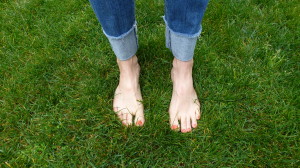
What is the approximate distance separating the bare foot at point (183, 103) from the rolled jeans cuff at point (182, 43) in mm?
97

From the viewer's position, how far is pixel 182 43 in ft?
3.37

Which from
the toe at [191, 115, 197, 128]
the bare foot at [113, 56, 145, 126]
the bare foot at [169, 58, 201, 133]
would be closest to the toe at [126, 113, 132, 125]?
the bare foot at [113, 56, 145, 126]

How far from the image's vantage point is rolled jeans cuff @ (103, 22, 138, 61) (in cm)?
105

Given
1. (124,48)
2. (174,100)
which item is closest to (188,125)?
(174,100)

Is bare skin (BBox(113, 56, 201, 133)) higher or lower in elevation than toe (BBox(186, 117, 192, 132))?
higher

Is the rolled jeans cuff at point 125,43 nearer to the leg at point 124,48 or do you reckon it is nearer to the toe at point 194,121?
the leg at point 124,48

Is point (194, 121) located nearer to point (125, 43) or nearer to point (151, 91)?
point (151, 91)

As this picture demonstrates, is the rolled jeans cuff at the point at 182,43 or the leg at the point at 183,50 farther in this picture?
the rolled jeans cuff at the point at 182,43

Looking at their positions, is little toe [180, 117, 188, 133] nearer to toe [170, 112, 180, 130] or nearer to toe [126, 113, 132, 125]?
toe [170, 112, 180, 130]

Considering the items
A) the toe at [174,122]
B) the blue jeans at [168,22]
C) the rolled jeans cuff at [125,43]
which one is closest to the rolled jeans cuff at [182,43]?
the blue jeans at [168,22]

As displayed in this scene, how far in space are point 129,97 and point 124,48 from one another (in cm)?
29

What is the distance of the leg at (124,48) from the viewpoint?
36.0 inches

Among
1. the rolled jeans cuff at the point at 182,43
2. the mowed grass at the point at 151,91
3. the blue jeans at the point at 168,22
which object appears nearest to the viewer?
the blue jeans at the point at 168,22

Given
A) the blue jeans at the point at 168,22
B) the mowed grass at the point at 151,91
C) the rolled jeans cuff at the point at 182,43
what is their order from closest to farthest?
1. the blue jeans at the point at 168,22
2. the rolled jeans cuff at the point at 182,43
3. the mowed grass at the point at 151,91
